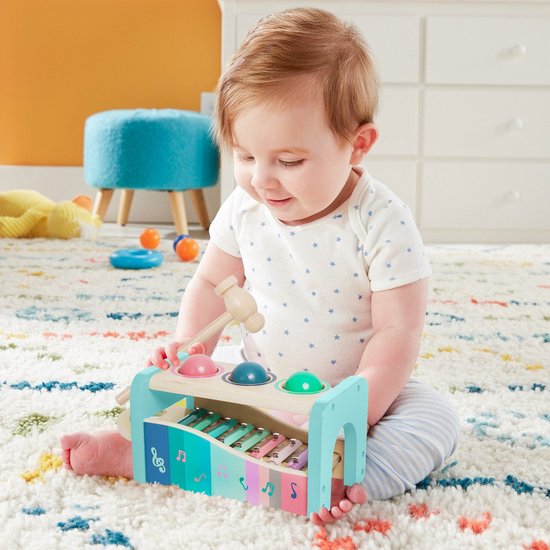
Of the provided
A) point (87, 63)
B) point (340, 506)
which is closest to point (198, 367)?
point (340, 506)

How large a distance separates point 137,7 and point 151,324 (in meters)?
1.98

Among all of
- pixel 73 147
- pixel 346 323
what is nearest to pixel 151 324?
pixel 346 323

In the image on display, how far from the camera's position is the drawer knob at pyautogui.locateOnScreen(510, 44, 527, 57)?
2383 millimetres

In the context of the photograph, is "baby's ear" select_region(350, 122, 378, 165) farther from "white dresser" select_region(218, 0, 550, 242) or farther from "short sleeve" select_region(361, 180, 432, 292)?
"white dresser" select_region(218, 0, 550, 242)

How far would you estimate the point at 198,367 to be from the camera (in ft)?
2.15

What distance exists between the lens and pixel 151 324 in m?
1.27

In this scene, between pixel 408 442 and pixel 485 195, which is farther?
pixel 485 195

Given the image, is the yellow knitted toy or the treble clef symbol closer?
the treble clef symbol

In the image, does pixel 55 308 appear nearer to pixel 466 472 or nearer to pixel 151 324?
pixel 151 324

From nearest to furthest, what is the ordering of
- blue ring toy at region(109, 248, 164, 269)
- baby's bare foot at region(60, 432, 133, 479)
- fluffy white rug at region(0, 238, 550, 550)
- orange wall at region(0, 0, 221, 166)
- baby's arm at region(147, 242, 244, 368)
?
fluffy white rug at region(0, 238, 550, 550) < baby's bare foot at region(60, 432, 133, 479) < baby's arm at region(147, 242, 244, 368) < blue ring toy at region(109, 248, 164, 269) < orange wall at region(0, 0, 221, 166)

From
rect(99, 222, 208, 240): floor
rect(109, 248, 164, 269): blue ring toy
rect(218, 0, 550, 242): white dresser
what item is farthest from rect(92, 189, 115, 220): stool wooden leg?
rect(109, 248, 164, 269): blue ring toy

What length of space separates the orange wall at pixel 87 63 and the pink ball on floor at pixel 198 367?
7.89 feet

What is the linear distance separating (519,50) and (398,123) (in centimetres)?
43

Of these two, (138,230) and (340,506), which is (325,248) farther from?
(138,230)
